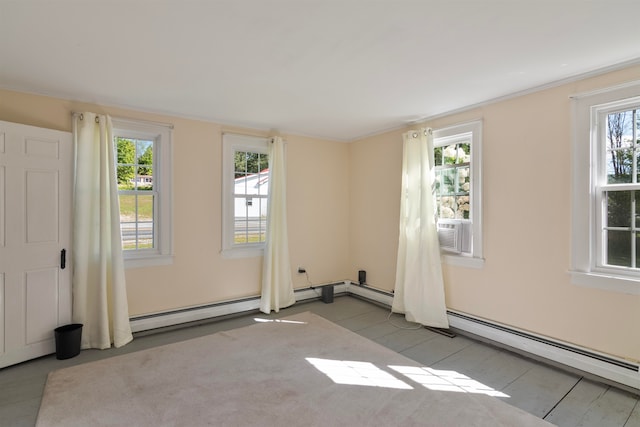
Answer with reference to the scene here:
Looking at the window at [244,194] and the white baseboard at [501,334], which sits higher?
the window at [244,194]

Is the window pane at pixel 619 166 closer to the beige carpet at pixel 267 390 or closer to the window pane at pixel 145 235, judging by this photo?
the beige carpet at pixel 267 390

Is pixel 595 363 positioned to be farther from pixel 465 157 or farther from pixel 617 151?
pixel 465 157

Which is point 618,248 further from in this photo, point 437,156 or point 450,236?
point 437,156

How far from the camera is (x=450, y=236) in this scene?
3818 mm

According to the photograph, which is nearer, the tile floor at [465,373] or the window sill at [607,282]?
the tile floor at [465,373]

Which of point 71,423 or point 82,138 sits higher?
point 82,138

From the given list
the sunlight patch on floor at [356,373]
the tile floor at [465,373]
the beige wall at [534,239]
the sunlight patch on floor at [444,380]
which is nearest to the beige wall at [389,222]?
the beige wall at [534,239]

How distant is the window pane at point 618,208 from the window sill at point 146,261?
4560 millimetres

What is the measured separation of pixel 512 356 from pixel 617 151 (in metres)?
2.09

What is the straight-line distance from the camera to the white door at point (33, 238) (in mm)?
2793

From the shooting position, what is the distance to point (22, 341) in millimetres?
2877

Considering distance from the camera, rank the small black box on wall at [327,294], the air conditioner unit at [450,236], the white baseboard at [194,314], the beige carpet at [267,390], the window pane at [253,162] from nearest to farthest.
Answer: the beige carpet at [267,390], the white baseboard at [194,314], the air conditioner unit at [450,236], the window pane at [253,162], the small black box on wall at [327,294]

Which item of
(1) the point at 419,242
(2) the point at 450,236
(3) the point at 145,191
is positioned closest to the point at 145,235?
(3) the point at 145,191

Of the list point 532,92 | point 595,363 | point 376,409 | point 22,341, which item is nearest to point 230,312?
point 22,341
